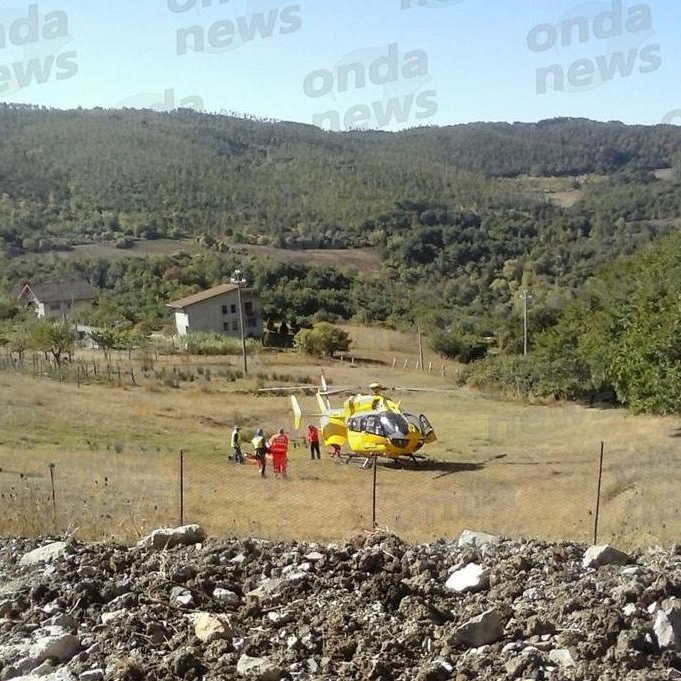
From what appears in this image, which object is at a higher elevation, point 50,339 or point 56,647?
point 50,339

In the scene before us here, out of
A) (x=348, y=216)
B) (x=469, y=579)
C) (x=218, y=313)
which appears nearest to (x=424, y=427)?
(x=469, y=579)

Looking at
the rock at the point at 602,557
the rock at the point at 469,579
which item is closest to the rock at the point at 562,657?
the rock at the point at 469,579

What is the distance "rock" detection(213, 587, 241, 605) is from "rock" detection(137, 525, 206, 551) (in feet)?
4.39

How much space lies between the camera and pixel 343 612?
6.09 metres

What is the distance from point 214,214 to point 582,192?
7847 centimetres

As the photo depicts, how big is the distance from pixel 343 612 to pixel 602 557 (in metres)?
2.41

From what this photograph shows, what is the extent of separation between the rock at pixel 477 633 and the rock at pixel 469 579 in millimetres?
762

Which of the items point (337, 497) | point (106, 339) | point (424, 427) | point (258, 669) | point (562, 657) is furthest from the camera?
point (106, 339)

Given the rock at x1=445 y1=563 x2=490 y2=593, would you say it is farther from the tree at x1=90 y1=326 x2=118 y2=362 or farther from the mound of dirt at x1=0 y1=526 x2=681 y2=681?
the tree at x1=90 y1=326 x2=118 y2=362

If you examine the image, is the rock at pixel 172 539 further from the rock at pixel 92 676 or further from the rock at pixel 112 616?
the rock at pixel 92 676

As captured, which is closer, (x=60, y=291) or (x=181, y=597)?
(x=181, y=597)

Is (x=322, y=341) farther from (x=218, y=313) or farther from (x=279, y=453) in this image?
(x=279, y=453)

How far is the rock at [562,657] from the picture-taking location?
204 inches

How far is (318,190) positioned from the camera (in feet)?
458
